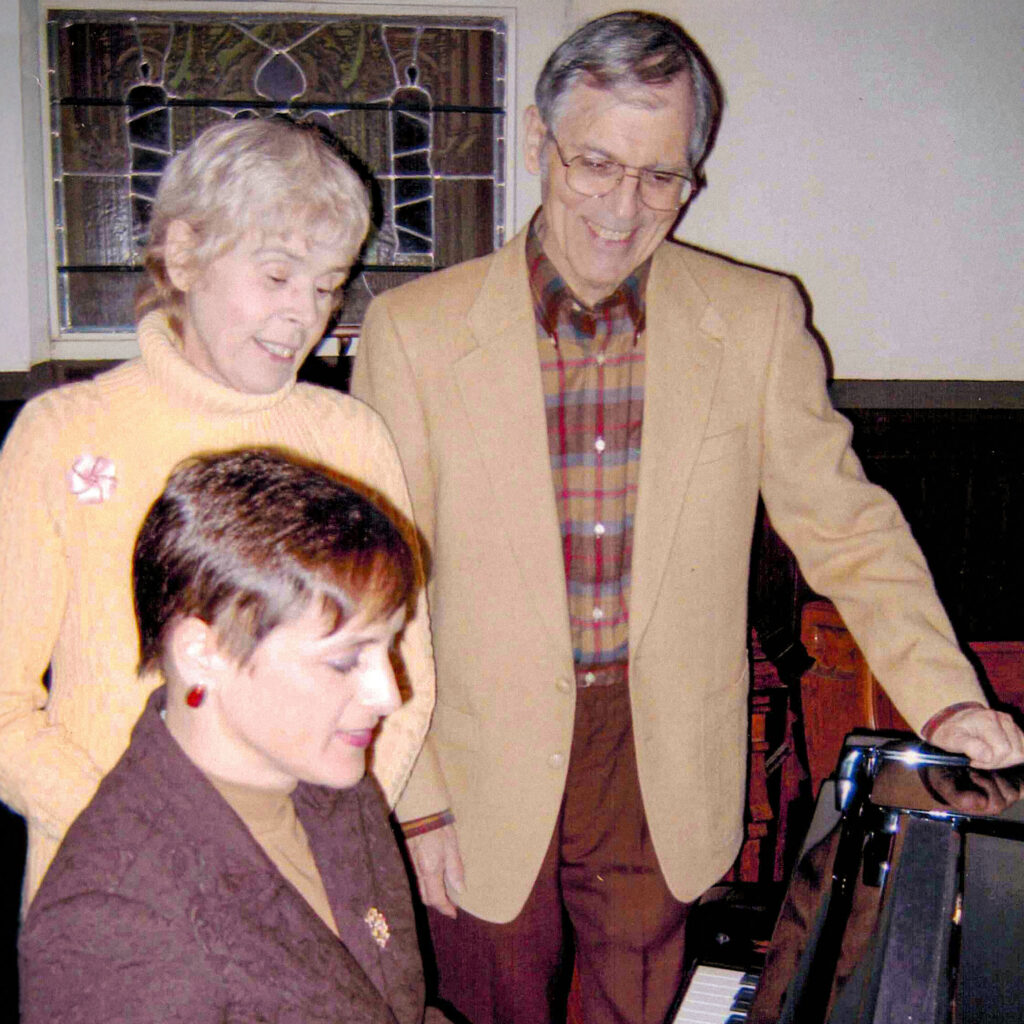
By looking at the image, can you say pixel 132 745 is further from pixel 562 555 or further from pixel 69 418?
pixel 562 555

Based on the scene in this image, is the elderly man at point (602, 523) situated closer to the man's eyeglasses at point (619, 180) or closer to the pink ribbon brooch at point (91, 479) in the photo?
the man's eyeglasses at point (619, 180)

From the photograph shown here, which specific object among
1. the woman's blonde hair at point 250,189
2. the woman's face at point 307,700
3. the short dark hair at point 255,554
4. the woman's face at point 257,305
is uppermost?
the woman's blonde hair at point 250,189

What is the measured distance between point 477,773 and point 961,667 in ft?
2.38

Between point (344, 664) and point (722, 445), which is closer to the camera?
point (344, 664)

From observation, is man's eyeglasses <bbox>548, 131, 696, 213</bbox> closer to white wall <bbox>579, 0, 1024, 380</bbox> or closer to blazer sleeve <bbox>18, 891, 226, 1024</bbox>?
blazer sleeve <bbox>18, 891, 226, 1024</bbox>

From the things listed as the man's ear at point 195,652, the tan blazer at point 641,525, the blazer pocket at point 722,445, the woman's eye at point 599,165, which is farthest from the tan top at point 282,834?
the woman's eye at point 599,165

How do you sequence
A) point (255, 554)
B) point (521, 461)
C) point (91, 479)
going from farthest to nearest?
point (521, 461) → point (91, 479) → point (255, 554)

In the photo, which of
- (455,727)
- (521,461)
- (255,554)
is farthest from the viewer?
(455,727)

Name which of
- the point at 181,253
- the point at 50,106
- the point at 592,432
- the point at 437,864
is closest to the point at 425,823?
the point at 437,864

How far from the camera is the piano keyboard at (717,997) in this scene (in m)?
1.29

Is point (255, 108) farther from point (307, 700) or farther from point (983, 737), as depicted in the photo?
point (983, 737)

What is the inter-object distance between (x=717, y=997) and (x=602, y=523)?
2.17 ft

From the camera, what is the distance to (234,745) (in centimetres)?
104

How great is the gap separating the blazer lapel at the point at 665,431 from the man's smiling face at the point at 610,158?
12 centimetres
